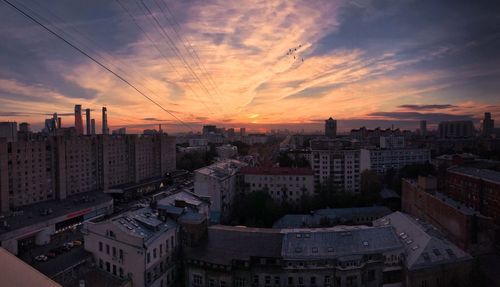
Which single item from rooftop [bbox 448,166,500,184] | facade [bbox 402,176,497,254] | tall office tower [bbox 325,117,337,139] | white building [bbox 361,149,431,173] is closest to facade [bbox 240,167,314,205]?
facade [bbox 402,176,497,254]

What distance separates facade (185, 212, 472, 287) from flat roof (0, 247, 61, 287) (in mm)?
5926

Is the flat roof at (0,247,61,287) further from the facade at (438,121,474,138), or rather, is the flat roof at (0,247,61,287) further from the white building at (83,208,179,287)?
the facade at (438,121,474,138)

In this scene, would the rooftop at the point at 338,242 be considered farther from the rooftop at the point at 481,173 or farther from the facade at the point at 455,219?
the rooftop at the point at 481,173

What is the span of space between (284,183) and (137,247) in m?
9.36

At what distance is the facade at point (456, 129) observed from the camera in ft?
129

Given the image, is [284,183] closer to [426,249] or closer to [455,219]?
[455,219]

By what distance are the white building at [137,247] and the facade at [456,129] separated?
4106 centimetres

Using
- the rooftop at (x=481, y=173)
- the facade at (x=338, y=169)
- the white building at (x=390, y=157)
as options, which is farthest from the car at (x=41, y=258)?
the white building at (x=390, y=157)

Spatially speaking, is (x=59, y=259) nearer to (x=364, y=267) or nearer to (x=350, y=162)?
(x=364, y=267)

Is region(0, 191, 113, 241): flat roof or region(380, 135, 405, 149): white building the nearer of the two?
region(0, 191, 113, 241): flat roof

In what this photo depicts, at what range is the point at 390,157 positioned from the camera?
22.0m

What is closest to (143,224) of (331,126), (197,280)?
(197,280)

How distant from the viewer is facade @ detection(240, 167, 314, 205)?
14656 mm

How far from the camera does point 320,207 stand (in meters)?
13.6
